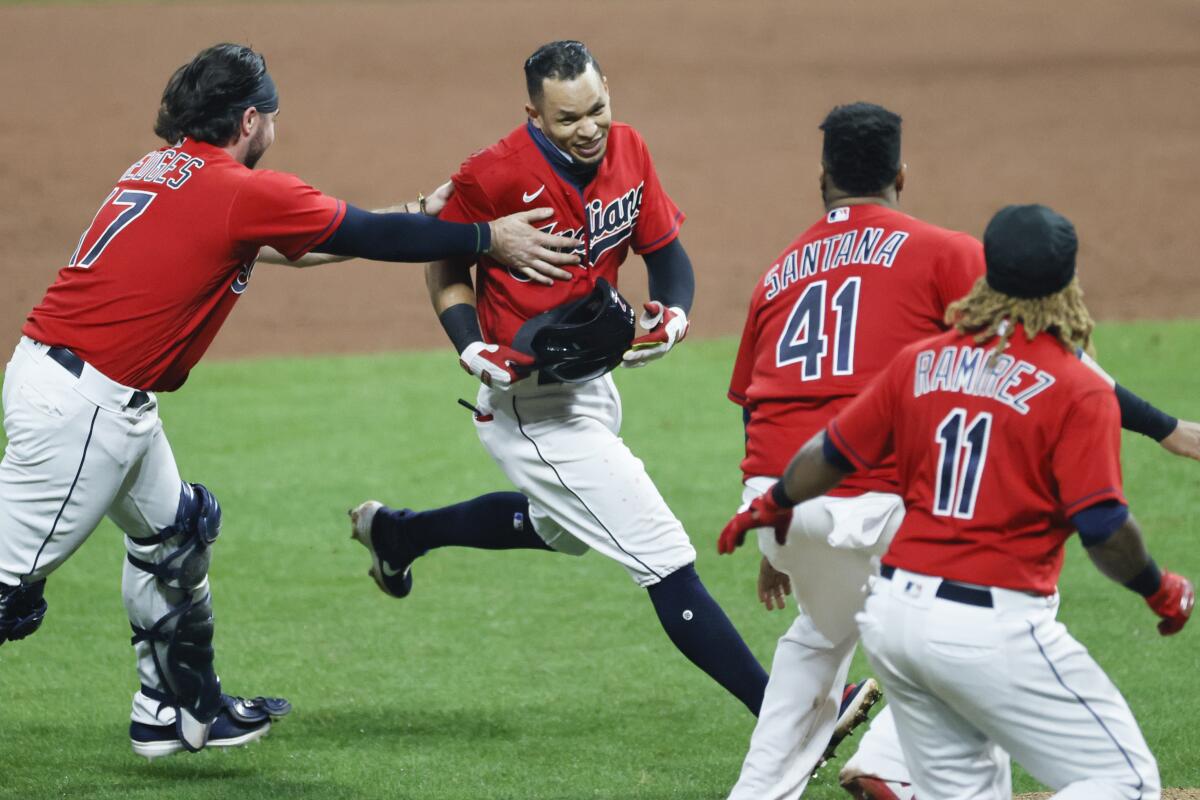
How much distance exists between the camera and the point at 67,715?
16.9 ft

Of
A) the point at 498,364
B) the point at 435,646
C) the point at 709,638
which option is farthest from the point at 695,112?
the point at 709,638

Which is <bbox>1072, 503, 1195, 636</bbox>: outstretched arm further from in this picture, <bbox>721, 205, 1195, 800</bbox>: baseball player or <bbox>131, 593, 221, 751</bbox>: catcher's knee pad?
<bbox>131, 593, 221, 751</bbox>: catcher's knee pad

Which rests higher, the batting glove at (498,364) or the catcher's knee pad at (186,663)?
the batting glove at (498,364)

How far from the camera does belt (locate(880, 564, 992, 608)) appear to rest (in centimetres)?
311

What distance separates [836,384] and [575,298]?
3.53 ft

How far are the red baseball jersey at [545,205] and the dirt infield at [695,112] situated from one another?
6384 millimetres

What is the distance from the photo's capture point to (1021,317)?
10.3 feet

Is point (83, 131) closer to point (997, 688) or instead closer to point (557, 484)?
point (557, 484)

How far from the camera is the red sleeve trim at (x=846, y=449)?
3.27m

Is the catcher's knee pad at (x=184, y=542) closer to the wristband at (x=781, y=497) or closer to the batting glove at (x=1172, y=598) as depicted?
the wristband at (x=781, y=497)

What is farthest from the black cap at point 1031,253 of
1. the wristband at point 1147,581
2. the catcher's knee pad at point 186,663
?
the catcher's knee pad at point 186,663

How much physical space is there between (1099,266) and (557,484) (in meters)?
8.77

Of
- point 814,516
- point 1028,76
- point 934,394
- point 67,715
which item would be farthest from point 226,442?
point 1028,76

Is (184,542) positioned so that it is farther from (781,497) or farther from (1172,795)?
(1172,795)
